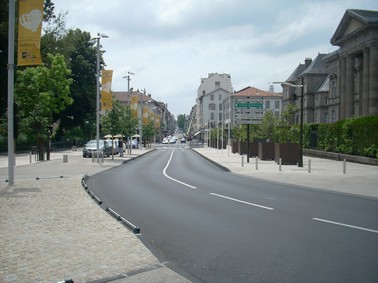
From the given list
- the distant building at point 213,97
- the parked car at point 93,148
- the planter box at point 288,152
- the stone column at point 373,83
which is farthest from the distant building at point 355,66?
the distant building at point 213,97

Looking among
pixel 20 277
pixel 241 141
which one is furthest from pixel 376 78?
pixel 20 277

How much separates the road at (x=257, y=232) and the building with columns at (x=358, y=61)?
3686 centimetres

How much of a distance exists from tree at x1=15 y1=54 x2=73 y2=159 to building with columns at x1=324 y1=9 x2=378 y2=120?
32.9m

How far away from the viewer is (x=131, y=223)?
9.20 metres

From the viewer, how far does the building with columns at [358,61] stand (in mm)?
46812

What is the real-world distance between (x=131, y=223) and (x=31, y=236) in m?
2.21

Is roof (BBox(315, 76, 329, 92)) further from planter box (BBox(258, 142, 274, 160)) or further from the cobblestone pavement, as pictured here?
the cobblestone pavement

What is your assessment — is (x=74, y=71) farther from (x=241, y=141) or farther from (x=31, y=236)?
(x=31, y=236)

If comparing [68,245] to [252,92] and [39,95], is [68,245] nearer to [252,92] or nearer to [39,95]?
[39,95]

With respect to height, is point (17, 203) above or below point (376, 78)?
below

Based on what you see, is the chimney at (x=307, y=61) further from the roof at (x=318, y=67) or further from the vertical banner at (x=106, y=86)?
the vertical banner at (x=106, y=86)

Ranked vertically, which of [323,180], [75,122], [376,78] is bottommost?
[323,180]

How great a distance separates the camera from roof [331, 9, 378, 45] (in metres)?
47.1

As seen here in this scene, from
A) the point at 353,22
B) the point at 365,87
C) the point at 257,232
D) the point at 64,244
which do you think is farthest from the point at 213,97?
the point at 64,244
